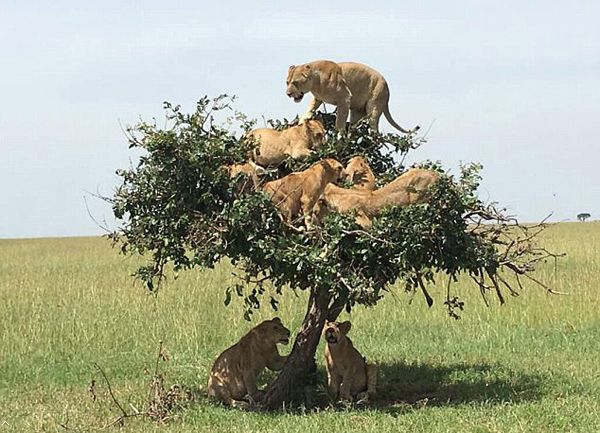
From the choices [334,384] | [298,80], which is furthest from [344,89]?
[334,384]

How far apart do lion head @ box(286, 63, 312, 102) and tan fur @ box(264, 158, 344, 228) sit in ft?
3.76

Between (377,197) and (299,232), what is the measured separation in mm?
709

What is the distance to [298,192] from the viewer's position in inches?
307

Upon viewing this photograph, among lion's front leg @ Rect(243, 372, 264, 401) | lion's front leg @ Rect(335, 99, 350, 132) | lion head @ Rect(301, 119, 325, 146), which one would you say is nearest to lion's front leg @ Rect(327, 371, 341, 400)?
lion's front leg @ Rect(243, 372, 264, 401)

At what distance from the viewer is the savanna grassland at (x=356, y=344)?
8016 mm

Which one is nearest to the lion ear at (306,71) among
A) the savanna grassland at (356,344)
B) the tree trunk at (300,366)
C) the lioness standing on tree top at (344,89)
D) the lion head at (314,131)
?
the lioness standing on tree top at (344,89)

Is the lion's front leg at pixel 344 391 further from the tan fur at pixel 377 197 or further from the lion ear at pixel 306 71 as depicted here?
the lion ear at pixel 306 71

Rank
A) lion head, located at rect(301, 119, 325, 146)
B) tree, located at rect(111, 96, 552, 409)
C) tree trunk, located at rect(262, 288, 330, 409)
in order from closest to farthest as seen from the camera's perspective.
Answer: tree, located at rect(111, 96, 552, 409) → lion head, located at rect(301, 119, 325, 146) → tree trunk, located at rect(262, 288, 330, 409)

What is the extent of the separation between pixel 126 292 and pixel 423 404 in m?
8.84

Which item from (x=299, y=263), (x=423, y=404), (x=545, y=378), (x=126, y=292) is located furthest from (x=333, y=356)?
(x=126, y=292)

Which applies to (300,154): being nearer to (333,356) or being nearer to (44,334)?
(333,356)

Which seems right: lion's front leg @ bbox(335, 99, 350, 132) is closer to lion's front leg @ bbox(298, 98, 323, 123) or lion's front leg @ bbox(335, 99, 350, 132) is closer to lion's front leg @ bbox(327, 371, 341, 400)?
lion's front leg @ bbox(298, 98, 323, 123)

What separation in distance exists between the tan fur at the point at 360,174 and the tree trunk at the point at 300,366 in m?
1.15

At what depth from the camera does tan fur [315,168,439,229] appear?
24.6 ft
